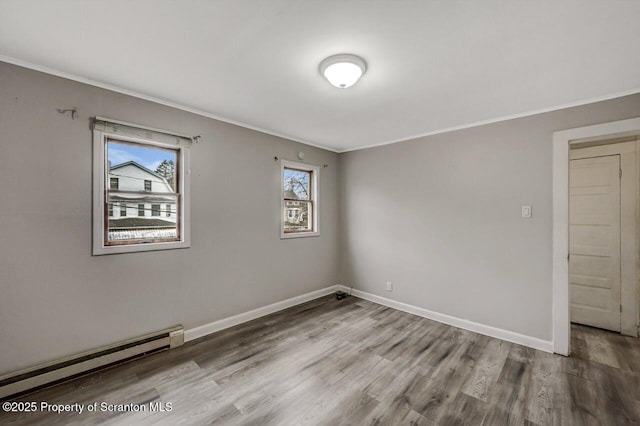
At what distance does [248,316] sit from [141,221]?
5.62 feet

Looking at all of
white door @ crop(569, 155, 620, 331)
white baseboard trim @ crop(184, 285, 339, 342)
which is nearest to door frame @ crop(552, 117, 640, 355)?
white door @ crop(569, 155, 620, 331)

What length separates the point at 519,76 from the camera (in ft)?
7.11

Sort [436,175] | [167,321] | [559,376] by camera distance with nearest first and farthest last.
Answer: [559,376] → [167,321] → [436,175]

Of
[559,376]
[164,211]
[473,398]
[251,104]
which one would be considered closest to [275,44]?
[251,104]

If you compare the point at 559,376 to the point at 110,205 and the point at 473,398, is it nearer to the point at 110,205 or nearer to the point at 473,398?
the point at 473,398

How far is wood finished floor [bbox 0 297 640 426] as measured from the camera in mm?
1855

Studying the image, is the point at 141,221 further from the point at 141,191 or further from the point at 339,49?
the point at 339,49

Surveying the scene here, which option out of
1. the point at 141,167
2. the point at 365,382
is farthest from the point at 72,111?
the point at 365,382

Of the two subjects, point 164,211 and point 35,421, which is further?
point 164,211

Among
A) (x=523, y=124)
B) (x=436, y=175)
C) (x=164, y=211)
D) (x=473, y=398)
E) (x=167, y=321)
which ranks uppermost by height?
(x=523, y=124)

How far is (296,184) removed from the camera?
429 centimetres

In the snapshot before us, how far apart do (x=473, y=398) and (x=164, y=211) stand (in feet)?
10.8

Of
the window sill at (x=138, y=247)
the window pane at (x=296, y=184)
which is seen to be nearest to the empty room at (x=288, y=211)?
the window sill at (x=138, y=247)

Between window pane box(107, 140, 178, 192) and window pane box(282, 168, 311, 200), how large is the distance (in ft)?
5.02
